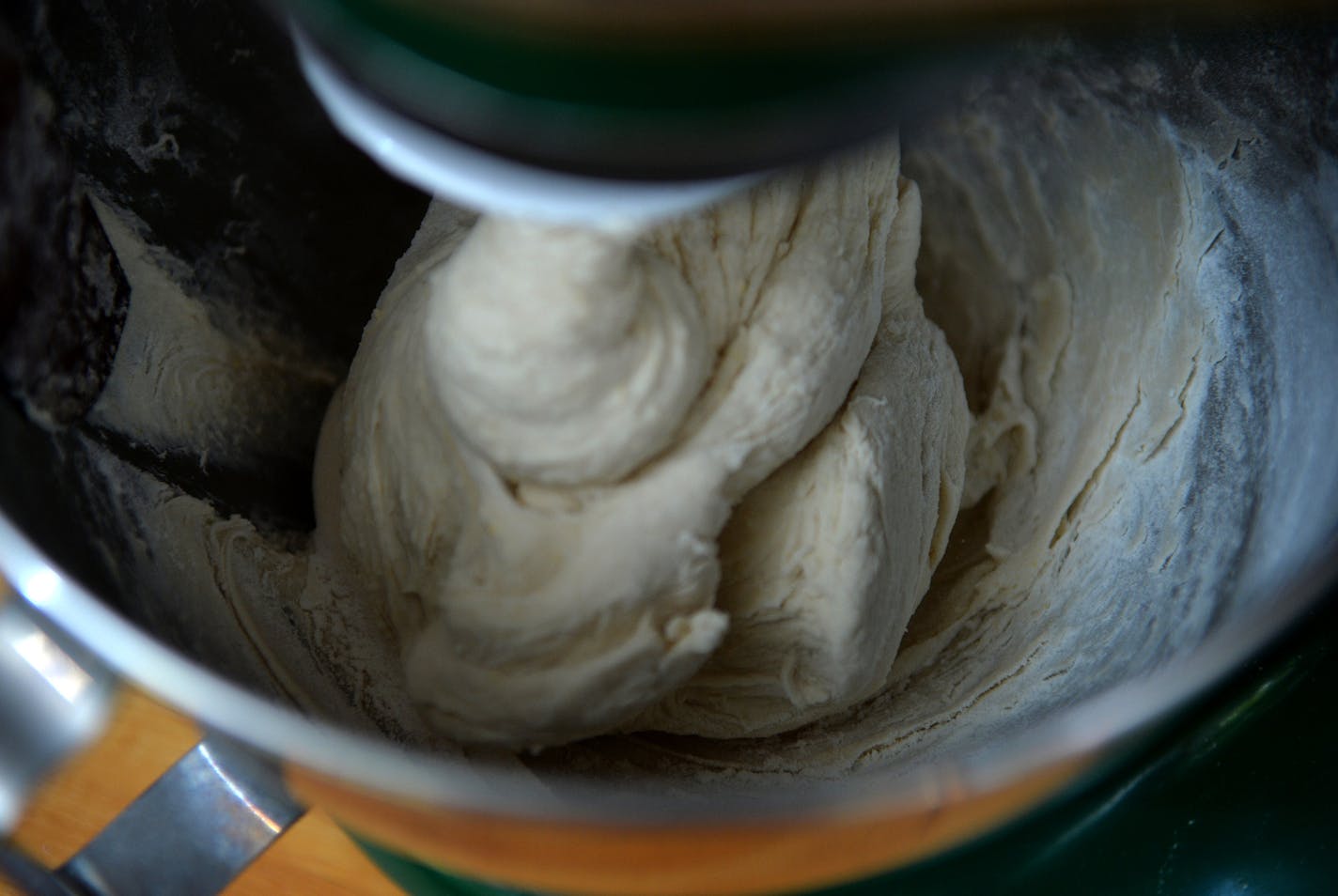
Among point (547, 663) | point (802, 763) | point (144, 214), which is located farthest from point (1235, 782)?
point (144, 214)

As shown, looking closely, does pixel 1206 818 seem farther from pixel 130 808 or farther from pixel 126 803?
pixel 126 803

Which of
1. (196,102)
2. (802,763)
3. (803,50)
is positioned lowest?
(802,763)

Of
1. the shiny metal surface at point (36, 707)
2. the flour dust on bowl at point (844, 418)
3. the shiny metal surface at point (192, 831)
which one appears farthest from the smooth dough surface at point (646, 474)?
the shiny metal surface at point (36, 707)

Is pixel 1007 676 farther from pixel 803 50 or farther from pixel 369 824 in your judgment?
pixel 803 50

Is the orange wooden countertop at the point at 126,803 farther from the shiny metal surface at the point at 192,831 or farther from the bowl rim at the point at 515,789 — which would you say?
the bowl rim at the point at 515,789

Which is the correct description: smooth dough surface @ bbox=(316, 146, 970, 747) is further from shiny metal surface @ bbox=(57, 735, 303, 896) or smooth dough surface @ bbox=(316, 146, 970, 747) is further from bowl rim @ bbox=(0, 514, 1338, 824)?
bowl rim @ bbox=(0, 514, 1338, 824)

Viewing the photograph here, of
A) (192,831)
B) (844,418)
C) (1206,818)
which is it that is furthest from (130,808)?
(1206,818)
